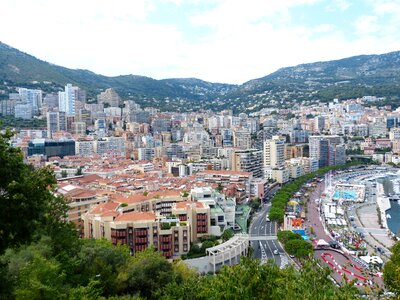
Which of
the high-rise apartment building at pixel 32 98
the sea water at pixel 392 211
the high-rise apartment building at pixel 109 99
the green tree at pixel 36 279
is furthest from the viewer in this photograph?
the high-rise apartment building at pixel 109 99

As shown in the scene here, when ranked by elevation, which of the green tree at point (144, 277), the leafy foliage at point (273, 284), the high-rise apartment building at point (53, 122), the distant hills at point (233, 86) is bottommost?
the green tree at point (144, 277)

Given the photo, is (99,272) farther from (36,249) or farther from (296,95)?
(296,95)

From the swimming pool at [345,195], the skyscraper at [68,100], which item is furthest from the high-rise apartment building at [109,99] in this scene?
the swimming pool at [345,195]

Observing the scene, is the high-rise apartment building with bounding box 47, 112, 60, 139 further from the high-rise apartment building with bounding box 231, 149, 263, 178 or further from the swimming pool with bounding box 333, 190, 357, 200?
the swimming pool with bounding box 333, 190, 357, 200

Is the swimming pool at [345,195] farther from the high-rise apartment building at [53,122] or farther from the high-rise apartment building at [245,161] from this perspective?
the high-rise apartment building at [53,122]

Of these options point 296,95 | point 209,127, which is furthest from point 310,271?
point 296,95

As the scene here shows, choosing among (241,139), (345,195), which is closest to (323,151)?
(241,139)
